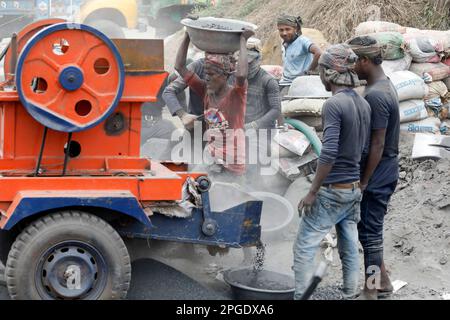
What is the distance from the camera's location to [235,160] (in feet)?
21.8

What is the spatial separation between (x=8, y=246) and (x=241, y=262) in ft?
6.56

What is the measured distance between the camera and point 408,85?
8336mm

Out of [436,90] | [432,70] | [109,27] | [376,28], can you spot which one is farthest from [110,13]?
[436,90]

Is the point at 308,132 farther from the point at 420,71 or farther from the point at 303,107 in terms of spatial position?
the point at 420,71

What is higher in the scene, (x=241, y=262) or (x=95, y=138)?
(x=95, y=138)

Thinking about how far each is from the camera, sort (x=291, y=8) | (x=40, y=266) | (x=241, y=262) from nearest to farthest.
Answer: (x=40, y=266) < (x=241, y=262) < (x=291, y=8)

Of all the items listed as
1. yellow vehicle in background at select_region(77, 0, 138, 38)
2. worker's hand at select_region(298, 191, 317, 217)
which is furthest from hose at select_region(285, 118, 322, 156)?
yellow vehicle in background at select_region(77, 0, 138, 38)

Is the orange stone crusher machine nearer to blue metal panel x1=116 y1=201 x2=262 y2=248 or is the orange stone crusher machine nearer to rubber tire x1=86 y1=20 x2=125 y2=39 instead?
blue metal panel x1=116 y1=201 x2=262 y2=248

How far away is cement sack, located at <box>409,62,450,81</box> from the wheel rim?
16.6 feet

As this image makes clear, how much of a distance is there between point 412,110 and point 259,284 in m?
3.50

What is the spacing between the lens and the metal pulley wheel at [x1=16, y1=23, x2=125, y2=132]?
16.3ft

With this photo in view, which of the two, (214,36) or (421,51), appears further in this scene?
(421,51)

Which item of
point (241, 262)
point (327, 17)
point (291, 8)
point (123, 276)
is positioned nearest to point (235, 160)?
point (241, 262)

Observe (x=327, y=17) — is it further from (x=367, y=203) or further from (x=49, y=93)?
(x=49, y=93)
